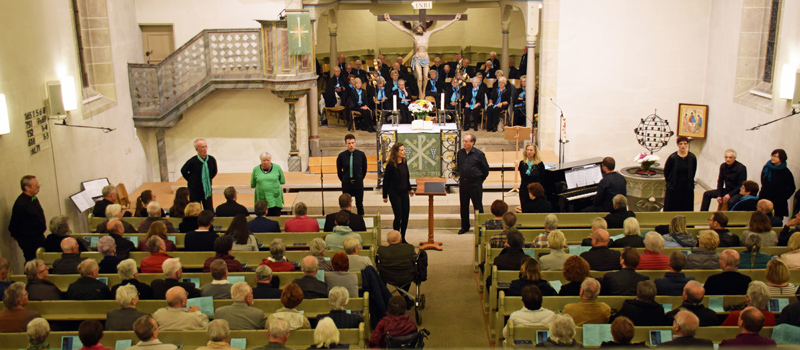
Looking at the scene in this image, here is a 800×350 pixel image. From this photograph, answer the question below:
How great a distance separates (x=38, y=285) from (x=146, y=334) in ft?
6.37

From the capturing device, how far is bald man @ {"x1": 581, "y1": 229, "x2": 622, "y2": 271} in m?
7.02

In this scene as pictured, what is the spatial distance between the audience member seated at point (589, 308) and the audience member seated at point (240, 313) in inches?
97.3

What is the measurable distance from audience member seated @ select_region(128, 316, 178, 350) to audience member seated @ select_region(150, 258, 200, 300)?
47.6 inches

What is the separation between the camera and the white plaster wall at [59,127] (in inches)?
347

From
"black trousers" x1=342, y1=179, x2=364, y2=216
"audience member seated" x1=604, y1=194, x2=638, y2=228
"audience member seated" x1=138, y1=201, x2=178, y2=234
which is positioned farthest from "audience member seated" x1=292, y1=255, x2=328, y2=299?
"black trousers" x1=342, y1=179, x2=364, y2=216

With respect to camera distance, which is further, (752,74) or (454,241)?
(752,74)

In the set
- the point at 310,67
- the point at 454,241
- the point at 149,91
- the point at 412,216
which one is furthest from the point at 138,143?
the point at 454,241

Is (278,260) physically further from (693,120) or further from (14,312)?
(693,120)

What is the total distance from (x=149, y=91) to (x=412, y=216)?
527 centimetres

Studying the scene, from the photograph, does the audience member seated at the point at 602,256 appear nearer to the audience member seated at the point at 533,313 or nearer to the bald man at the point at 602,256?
the bald man at the point at 602,256

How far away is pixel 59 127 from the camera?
10.2 m

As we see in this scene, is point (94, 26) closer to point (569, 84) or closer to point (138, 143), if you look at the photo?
point (138, 143)

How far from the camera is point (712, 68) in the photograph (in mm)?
13453

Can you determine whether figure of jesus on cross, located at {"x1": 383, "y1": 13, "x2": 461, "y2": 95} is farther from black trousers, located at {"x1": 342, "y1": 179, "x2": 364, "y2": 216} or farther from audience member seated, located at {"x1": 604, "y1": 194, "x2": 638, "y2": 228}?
audience member seated, located at {"x1": 604, "y1": 194, "x2": 638, "y2": 228}
